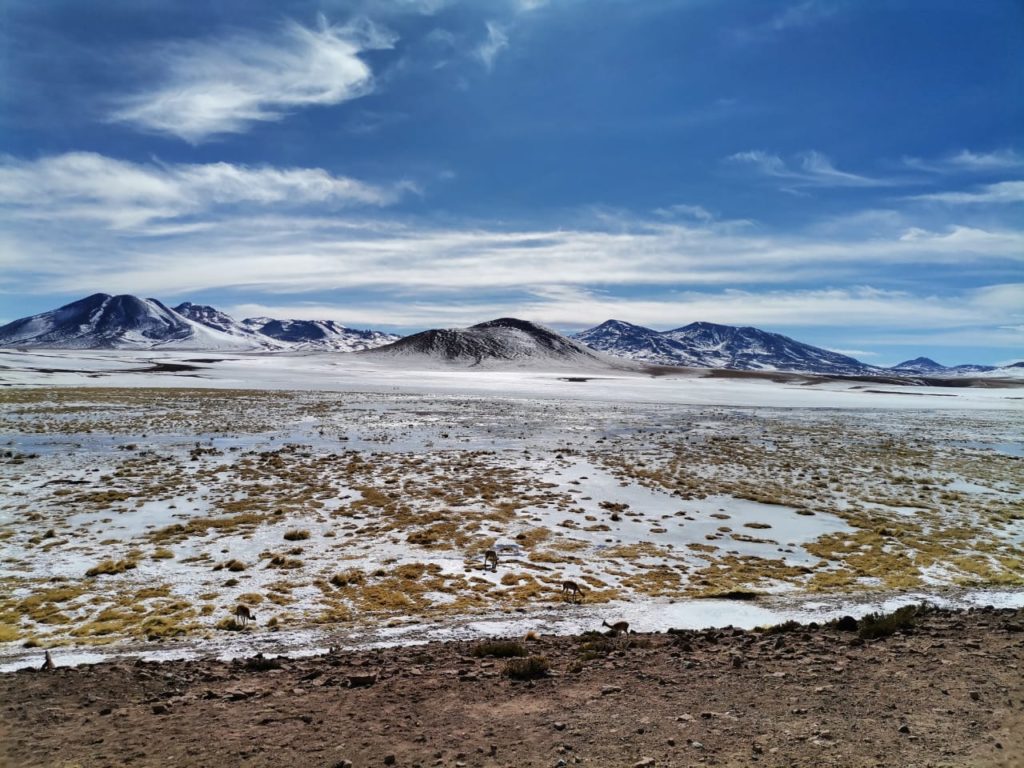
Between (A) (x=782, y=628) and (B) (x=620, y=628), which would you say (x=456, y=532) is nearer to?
(B) (x=620, y=628)

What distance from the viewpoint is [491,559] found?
13.1 meters

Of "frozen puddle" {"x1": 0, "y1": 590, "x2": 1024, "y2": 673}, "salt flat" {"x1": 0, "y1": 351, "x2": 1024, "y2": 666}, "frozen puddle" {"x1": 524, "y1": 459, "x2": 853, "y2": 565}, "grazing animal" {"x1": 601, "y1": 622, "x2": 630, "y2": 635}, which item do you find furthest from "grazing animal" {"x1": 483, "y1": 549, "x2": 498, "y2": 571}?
"grazing animal" {"x1": 601, "y1": 622, "x2": 630, "y2": 635}

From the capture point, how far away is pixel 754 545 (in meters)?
14.8

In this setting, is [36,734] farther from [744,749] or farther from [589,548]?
[589,548]

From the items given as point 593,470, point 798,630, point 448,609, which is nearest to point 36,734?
point 448,609

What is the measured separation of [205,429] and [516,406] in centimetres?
2917

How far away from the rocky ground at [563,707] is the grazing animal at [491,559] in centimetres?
426

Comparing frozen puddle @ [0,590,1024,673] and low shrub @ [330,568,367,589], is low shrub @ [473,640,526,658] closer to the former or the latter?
frozen puddle @ [0,590,1024,673]

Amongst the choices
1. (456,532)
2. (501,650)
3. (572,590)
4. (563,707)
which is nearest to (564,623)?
(572,590)

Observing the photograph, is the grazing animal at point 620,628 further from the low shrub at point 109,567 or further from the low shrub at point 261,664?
the low shrub at point 109,567

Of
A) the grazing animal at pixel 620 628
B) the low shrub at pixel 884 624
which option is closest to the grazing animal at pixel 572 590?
the grazing animal at pixel 620 628

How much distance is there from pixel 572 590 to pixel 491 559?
229cm

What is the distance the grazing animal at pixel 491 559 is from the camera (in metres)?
12.9

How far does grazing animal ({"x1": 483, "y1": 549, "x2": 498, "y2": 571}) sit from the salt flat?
18cm
